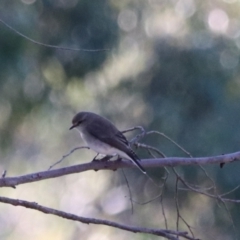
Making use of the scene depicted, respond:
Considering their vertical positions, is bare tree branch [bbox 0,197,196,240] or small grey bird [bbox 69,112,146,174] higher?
small grey bird [bbox 69,112,146,174]

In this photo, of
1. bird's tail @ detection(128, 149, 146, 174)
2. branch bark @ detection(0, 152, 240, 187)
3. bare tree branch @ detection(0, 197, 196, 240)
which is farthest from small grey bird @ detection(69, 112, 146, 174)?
bare tree branch @ detection(0, 197, 196, 240)

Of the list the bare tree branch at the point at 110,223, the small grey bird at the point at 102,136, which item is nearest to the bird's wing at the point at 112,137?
the small grey bird at the point at 102,136

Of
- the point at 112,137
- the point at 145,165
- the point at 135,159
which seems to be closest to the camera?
the point at 145,165

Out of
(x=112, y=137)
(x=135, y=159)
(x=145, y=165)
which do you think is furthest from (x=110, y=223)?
(x=112, y=137)

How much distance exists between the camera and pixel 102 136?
2723 millimetres

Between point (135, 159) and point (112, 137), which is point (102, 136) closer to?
point (112, 137)

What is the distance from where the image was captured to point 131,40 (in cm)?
489

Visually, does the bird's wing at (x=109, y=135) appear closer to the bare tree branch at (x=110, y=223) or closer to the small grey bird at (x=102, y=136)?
the small grey bird at (x=102, y=136)

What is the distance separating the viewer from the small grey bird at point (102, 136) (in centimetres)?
250

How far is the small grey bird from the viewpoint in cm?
250

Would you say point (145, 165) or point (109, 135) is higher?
point (109, 135)

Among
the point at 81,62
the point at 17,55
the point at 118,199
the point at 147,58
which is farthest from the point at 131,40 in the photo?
the point at 118,199

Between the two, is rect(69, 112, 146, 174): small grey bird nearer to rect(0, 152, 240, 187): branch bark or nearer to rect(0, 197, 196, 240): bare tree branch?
rect(0, 152, 240, 187): branch bark

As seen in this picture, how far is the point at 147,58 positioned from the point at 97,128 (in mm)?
2169
